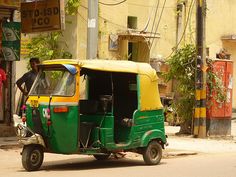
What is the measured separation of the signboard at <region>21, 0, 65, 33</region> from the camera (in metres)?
13.5

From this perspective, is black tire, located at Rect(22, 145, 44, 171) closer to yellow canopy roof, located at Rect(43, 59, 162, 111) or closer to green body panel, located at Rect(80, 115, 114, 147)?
green body panel, located at Rect(80, 115, 114, 147)

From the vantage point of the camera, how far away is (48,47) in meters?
21.3

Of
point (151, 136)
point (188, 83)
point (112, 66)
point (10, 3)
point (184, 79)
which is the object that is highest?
point (10, 3)

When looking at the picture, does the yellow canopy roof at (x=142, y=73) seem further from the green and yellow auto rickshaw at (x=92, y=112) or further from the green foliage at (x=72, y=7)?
the green foliage at (x=72, y=7)

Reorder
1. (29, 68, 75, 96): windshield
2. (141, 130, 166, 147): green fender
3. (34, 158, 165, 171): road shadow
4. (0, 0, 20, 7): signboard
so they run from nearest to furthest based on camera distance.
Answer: (29, 68, 75, 96): windshield, (34, 158, 165, 171): road shadow, (141, 130, 166, 147): green fender, (0, 0, 20, 7): signboard

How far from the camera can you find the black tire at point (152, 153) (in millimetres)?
11594

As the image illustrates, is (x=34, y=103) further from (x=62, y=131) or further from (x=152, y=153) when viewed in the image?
(x=152, y=153)

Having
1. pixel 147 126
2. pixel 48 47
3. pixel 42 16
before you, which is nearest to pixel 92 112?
pixel 147 126

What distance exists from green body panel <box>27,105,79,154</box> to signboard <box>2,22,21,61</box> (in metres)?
4.34

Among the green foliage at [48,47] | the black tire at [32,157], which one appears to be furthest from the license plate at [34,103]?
the green foliage at [48,47]

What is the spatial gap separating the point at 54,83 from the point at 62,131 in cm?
92

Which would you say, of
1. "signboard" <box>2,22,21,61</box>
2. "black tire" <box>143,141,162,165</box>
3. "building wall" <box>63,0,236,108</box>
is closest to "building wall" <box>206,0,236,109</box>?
"building wall" <box>63,0,236,108</box>

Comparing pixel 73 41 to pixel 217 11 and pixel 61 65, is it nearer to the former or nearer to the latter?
pixel 217 11

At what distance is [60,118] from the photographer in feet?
34.5
